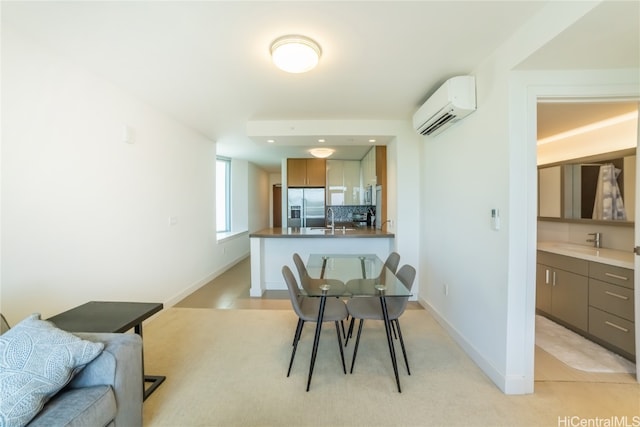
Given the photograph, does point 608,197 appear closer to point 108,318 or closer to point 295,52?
point 295,52

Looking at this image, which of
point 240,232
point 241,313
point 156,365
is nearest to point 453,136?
point 241,313

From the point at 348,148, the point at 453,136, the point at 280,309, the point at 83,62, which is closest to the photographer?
the point at 83,62

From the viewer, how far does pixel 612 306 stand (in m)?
2.30

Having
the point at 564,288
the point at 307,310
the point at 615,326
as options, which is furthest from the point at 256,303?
the point at 615,326

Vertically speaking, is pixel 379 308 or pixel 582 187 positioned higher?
pixel 582 187

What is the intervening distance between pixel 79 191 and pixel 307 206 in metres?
4.37

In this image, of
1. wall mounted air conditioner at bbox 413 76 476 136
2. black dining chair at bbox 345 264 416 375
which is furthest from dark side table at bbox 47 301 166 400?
wall mounted air conditioner at bbox 413 76 476 136

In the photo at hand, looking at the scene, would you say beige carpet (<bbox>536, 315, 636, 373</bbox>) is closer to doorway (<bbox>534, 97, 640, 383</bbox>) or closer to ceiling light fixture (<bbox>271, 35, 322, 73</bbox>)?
doorway (<bbox>534, 97, 640, 383</bbox>)

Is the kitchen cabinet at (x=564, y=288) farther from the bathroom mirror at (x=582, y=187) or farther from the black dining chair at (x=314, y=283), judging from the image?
the black dining chair at (x=314, y=283)

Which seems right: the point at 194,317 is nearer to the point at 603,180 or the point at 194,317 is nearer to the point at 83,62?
the point at 83,62

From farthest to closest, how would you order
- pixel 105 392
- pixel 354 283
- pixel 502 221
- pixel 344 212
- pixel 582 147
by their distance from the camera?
1. pixel 344 212
2. pixel 582 147
3. pixel 354 283
4. pixel 502 221
5. pixel 105 392

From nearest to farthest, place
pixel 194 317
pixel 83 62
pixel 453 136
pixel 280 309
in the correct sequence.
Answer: pixel 83 62 → pixel 453 136 → pixel 194 317 → pixel 280 309

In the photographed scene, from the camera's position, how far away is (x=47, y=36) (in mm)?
1802

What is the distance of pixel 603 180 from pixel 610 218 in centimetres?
40
